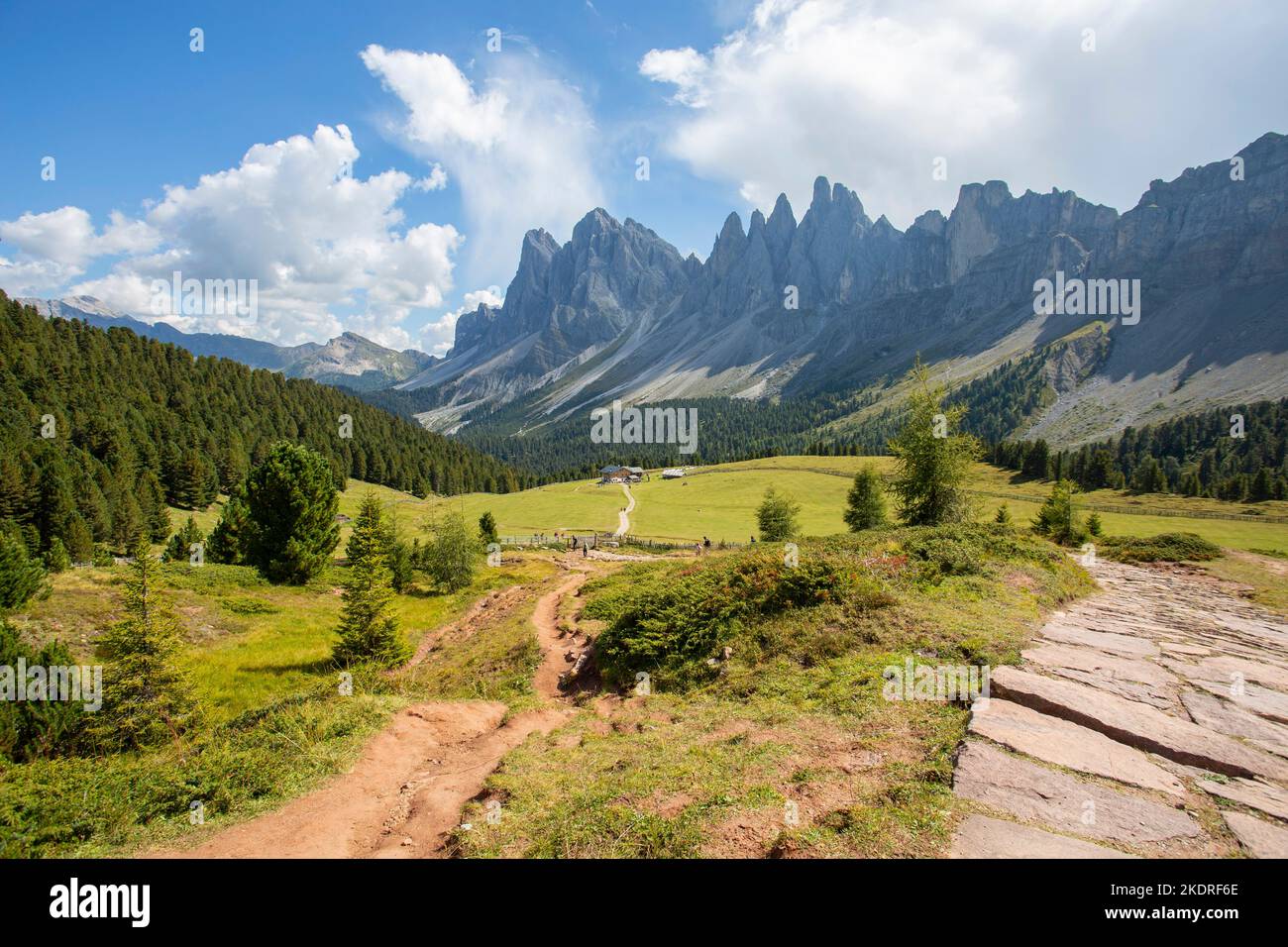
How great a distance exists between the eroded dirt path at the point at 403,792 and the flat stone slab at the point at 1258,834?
34.5 ft

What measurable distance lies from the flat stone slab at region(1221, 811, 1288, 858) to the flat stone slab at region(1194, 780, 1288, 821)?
1.13 ft

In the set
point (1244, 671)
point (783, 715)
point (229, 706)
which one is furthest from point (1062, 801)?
point (229, 706)

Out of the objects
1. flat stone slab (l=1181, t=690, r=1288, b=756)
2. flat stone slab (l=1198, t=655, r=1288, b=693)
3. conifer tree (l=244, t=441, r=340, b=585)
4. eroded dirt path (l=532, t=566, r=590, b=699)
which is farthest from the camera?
conifer tree (l=244, t=441, r=340, b=585)

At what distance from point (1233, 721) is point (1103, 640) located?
15.4ft

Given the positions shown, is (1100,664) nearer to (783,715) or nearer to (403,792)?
(783,715)

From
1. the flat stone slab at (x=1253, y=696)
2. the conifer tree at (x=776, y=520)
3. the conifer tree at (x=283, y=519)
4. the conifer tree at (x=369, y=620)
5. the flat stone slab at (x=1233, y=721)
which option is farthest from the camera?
the conifer tree at (x=776, y=520)

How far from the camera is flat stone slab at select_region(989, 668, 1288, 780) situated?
26.8 ft

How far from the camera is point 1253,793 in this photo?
7.33 metres

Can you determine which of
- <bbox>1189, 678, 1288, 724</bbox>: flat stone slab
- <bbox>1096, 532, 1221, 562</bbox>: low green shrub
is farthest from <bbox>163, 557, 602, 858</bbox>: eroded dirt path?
<bbox>1096, 532, 1221, 562</bbox>: low green shrub

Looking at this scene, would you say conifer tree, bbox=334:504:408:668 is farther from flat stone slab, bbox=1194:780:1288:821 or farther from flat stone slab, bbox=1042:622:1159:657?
flat stone slab, bbox=1194:780:1288:821

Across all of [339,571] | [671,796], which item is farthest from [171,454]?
[671,796]

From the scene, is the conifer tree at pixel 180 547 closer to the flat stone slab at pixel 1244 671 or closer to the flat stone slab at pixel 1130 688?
the flat stone slab at pixel 1130 688

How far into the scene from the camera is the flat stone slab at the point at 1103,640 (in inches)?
513

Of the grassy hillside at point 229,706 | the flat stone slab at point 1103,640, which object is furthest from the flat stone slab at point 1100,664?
the grassy hillside at point 229,706
